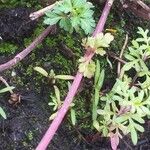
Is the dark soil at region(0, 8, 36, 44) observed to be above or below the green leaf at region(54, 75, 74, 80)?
above

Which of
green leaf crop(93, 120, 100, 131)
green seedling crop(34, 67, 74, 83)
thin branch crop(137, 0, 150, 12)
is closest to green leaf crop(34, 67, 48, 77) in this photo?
green seedling crop(34, 67, 74, 83)

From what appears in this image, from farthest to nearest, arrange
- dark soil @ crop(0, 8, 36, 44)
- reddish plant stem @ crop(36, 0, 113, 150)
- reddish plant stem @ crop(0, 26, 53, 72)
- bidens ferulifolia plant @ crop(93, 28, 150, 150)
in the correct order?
dark soil @ crop(0, 8, 36, 44), reddish plant stem @ crop(0, 26, 53, 72), bidens ferulifolia plant @ crop(93, 28, 150, 150), reddish plant stem @ crop(36, 0, 113, 150)

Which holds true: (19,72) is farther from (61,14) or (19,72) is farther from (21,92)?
(61,14)

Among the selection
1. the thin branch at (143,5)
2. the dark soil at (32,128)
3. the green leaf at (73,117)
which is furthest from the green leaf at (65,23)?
the thin branch at (143,5)

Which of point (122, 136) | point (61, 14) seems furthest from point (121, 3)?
point (122, 136)

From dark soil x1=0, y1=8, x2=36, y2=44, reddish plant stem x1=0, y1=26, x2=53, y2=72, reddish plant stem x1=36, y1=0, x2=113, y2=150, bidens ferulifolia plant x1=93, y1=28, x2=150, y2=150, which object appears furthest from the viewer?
dark soil x1=0, y1=8, x2=36, y2=44

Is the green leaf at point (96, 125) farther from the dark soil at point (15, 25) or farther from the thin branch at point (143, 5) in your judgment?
the thin branch at point (143, 5)

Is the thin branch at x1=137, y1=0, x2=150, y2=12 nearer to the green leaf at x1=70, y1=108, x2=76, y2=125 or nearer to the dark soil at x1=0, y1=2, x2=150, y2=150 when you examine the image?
the dark soil at x1=0, y1=2, x2=150, y2=150
